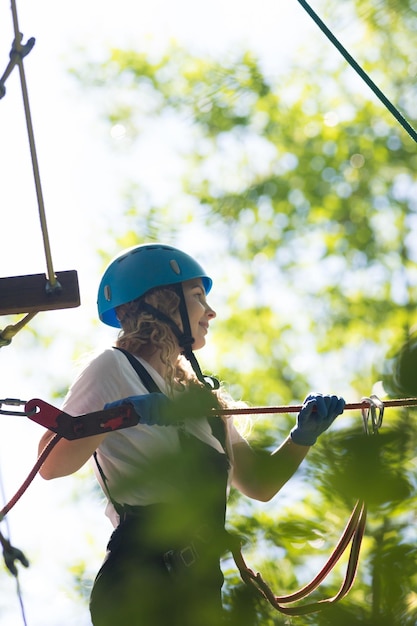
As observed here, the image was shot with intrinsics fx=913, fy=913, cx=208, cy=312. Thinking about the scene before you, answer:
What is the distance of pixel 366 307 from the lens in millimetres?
11344

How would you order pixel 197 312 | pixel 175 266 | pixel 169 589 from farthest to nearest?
pixel 175 266, pixel 197 312, pixel 169 589

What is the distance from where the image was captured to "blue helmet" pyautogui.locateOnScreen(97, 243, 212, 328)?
333 centimetres

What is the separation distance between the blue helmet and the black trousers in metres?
2.53

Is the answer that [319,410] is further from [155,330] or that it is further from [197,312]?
[197,312]

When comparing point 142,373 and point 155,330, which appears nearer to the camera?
point 142,373

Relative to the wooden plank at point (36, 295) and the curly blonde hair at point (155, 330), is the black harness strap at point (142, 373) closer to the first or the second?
the curly blonde hair at point (155, 330)

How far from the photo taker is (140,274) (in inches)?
134

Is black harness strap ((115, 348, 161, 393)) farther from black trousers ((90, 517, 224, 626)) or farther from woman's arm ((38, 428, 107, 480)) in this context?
black trousers ((90, 517, 224, 626))

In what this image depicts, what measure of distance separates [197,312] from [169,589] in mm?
2540

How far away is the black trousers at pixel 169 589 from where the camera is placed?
67 cm

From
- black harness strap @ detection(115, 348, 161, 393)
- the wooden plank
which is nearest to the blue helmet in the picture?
black harness strap @ detection(115, 348, 161, 393)

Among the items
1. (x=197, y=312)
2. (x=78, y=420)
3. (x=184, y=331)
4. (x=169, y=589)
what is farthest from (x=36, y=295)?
(x=169, y=589)

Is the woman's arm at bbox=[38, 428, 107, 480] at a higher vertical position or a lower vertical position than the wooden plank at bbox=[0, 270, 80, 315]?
lower

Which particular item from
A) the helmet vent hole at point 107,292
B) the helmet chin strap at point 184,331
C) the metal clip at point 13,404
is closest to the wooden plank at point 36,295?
the metal clip at point 13,404
